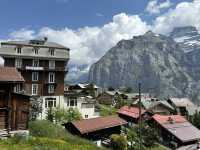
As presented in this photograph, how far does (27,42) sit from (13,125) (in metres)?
42.8

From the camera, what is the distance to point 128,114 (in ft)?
321

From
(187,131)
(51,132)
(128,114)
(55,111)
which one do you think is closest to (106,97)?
(128,114)

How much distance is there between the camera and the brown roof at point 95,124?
5951 centimetres

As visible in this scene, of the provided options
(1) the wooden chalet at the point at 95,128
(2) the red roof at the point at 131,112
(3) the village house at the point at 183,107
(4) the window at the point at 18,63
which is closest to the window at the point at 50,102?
(4) the window at the point at 18,63

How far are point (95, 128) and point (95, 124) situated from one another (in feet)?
7.60

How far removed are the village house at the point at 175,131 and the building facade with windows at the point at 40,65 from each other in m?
28.3

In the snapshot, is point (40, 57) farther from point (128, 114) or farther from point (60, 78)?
point (128, 114)

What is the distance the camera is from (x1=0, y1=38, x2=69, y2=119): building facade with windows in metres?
73.2

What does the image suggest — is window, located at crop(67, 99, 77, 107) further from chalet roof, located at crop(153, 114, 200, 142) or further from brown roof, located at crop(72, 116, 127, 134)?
chalet roof, located at crop(153, 114, 200, 142)

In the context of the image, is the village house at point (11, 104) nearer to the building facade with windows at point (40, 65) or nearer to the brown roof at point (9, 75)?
the brown roof at point (9, 75)

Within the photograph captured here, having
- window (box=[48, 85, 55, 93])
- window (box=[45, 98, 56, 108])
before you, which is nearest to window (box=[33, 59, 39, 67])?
window (box=[48, 85, 55, 93])

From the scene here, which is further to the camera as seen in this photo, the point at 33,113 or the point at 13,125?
the point at 33,113

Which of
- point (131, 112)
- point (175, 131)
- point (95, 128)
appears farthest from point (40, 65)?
point (175, 131)

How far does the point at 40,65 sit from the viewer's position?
249ft
